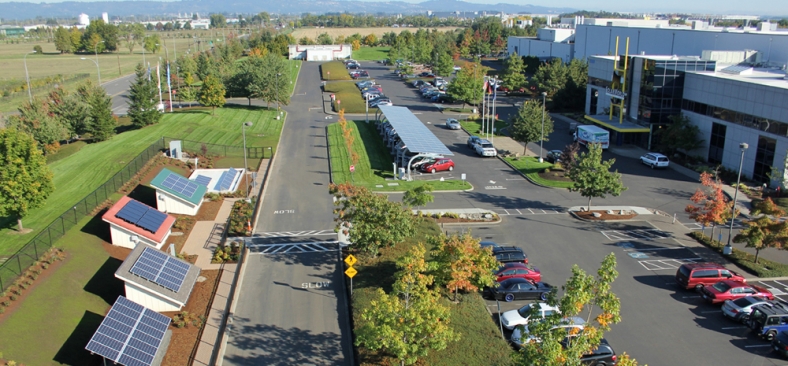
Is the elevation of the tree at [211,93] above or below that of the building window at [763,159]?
above

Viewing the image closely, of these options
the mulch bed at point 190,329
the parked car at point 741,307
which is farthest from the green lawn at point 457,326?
the parked car at point 741,307

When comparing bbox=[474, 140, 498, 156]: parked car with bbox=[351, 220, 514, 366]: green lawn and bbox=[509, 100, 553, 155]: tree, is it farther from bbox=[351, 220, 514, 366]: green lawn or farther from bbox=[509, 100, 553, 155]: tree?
bbox=[351, 220, 514, 366]: green lawn

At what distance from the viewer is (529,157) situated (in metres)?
51.2

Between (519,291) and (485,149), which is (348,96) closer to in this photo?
(485,149)

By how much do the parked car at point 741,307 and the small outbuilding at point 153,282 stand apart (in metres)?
21.8

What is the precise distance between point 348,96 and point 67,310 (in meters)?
61.9

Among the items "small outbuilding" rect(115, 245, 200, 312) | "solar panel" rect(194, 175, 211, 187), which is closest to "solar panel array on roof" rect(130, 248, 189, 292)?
"small outbuilding" rect(115, 245, 200, 312)

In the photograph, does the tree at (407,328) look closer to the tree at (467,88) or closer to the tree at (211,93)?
the tree at (211,93)

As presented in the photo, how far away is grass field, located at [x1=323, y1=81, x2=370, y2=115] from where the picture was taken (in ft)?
241

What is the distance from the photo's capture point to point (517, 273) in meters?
27.2

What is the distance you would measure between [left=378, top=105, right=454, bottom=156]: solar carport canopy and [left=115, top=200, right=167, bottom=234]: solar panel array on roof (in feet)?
62.5

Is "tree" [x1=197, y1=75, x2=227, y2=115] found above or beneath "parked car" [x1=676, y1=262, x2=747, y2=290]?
above

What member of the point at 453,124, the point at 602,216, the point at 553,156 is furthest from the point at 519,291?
the point at 453,124

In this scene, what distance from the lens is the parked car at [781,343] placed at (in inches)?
851
